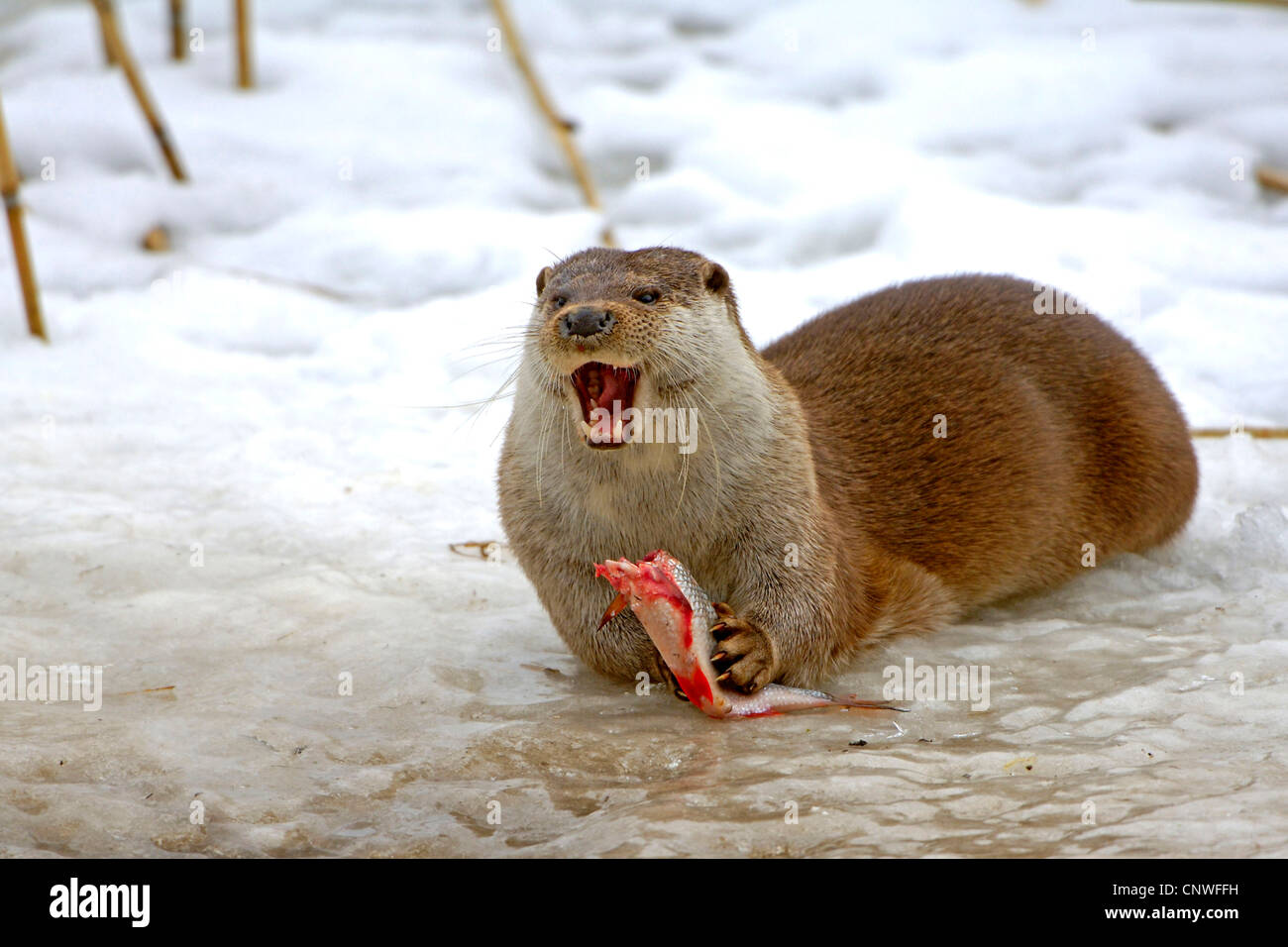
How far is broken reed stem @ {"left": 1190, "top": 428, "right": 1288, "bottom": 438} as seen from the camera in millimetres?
4672

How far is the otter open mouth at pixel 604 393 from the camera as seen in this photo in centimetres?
304

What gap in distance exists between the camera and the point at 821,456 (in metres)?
3.65

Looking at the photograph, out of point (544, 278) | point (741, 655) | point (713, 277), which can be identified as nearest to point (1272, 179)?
point (713, 277)

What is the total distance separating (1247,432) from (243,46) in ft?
15.9

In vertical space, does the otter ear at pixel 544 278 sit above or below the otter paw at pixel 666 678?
above

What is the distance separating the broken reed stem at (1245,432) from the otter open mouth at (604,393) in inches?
92.6

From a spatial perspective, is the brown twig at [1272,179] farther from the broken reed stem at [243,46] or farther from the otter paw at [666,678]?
the broken reed stem at [243,46]

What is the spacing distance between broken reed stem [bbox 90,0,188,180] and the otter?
3125 mm

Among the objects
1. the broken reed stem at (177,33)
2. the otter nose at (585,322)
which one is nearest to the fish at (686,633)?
the otter nose at (585,322)

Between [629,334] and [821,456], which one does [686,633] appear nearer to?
[629,334]

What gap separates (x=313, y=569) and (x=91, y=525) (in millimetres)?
648

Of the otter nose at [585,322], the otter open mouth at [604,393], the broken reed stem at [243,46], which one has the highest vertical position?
the broken reed stem at [243,46]

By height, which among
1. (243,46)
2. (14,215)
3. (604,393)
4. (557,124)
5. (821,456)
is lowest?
Answer: (821,456)

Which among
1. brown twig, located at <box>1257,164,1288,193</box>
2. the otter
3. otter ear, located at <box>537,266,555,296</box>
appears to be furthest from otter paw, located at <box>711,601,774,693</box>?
brown twig, located at <box>1257,164,1288,193</box>
